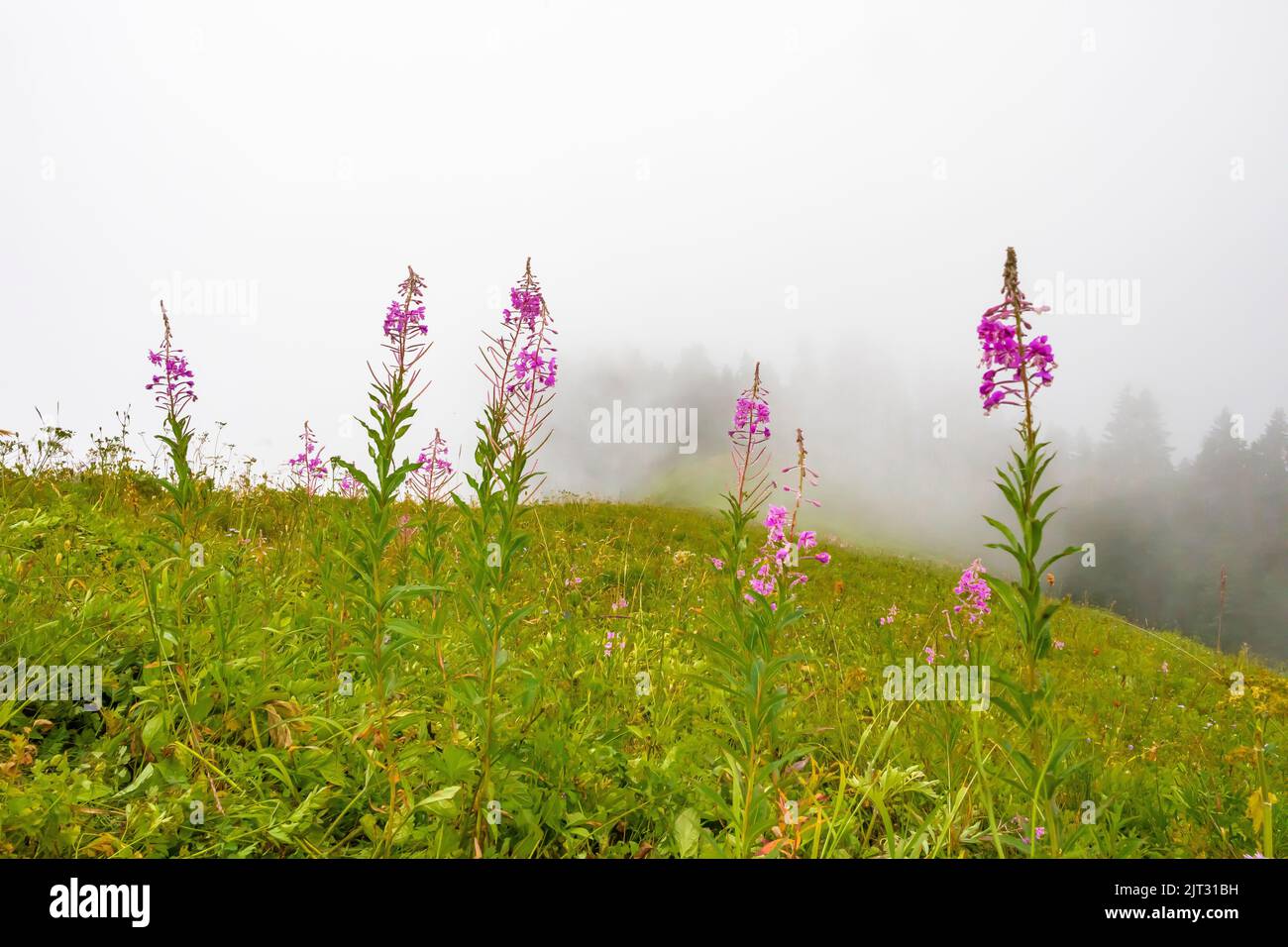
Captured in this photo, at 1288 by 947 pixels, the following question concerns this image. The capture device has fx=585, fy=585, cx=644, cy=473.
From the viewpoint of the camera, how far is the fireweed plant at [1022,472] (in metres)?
2.07

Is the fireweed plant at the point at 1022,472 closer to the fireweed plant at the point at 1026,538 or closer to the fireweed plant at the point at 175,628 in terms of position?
the fireweed plant at the point at 1026,538

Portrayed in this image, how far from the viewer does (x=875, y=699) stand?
4844mm

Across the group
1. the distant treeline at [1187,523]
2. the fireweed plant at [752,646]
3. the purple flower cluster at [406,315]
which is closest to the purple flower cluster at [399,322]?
the purple flower cluster at [406,315]

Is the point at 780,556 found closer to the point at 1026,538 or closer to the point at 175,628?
the point at 1026,538

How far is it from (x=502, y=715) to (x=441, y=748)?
673mm

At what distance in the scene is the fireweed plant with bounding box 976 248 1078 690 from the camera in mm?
2066

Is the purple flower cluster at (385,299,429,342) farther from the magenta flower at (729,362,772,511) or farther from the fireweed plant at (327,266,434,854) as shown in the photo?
the magenta flower at (729,362,772,511)

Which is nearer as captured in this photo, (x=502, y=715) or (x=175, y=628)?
(x=502, y=715)

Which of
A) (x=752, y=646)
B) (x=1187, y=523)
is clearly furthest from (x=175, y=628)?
(x=1187, y=523)

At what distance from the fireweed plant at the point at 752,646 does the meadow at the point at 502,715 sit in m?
0.02

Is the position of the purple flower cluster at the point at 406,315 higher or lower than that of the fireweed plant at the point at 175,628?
higher

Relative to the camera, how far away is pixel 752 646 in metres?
2.50
